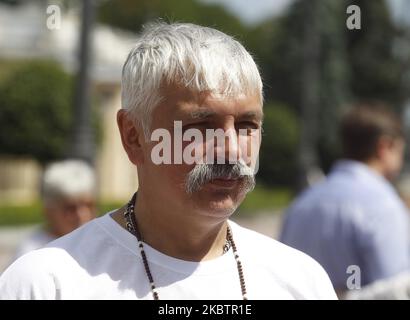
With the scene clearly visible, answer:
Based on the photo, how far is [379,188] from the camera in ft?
15.2

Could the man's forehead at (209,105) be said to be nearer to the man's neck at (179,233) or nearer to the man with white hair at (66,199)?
the man's neck at (179,233)

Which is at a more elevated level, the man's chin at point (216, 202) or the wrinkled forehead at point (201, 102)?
the wrinkled forehead at point (201, 102)

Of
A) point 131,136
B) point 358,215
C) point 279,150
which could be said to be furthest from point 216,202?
point 279,150

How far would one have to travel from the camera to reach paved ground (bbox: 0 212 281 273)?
1895cm

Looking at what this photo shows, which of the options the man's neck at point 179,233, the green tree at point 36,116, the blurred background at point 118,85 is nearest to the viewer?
the man's neck at point 179,233

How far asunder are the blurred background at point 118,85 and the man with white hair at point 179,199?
40 cm

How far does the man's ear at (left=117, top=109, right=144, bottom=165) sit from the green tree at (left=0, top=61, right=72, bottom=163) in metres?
25.7

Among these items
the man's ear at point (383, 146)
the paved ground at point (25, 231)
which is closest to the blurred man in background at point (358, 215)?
the man's ear at point (383, 146)

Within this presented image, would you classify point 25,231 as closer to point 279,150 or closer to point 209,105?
point 279,150

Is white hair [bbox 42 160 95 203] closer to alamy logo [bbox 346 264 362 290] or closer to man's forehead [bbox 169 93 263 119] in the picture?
alamy logo [bbox 346 264 362 290]

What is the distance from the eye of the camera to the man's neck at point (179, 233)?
236 centimetres

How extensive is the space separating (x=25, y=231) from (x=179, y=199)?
67.0ft

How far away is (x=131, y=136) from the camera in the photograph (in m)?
2.44
